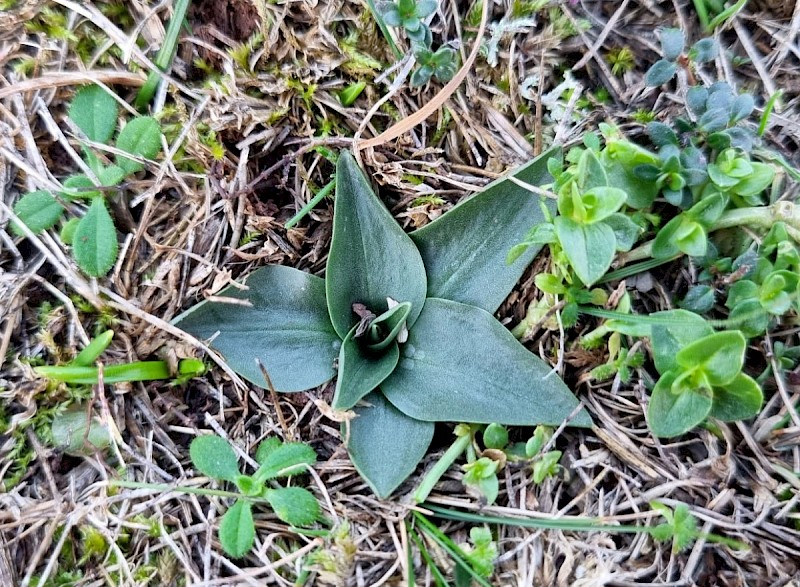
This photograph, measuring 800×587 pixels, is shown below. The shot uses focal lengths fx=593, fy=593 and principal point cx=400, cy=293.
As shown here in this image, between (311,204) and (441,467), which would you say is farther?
(311,204)

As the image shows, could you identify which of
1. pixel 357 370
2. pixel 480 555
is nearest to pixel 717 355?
pixel 480 555

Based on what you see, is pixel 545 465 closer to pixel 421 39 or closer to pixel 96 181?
pixel 421 39

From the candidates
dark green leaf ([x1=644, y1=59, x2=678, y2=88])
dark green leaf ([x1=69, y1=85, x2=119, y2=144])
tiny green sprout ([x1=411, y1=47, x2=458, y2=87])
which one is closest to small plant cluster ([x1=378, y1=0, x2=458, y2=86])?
tiny green sprout ([x1=411, y1=47, x2=458, y2=87])

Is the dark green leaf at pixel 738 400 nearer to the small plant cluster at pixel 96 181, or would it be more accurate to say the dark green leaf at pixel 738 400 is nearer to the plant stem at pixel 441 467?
the plant stem at pixel 441 467

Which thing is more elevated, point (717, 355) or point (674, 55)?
point (674, 55)

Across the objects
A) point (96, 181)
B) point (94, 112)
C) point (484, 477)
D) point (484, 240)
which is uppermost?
point (94, 112)

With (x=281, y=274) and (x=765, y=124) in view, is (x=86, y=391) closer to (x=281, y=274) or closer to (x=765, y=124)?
(x=281, y=274)
